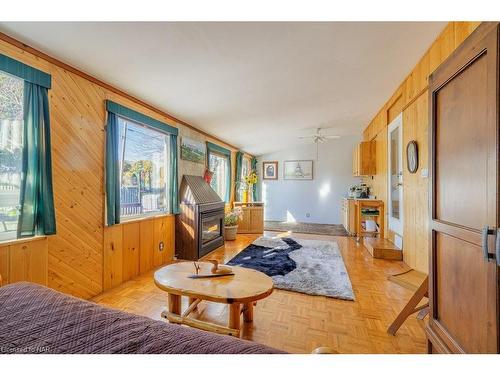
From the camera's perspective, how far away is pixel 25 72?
1838 mm

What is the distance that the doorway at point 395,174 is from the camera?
3.63 metres

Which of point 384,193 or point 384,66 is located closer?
point 384,66

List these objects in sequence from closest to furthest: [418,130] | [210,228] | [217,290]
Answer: [217,290] → [418,130] → [210,228]

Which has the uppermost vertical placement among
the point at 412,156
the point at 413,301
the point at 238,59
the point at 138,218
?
the point at 238,59

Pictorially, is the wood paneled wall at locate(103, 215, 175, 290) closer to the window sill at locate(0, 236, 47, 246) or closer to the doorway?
the window sill at locate(0, 236, 47, 246)

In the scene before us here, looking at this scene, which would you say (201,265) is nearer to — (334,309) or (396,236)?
(334,309)


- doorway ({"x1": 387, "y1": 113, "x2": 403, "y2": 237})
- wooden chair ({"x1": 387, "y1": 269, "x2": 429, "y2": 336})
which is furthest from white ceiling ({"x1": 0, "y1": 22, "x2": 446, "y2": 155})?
wooden chair ({"x1": 387, "y1": 269, "x2": 429, "y2": 336})

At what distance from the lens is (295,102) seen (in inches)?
147

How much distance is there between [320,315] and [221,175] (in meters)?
4.32

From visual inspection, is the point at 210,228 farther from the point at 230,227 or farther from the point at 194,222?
the point at 230,227

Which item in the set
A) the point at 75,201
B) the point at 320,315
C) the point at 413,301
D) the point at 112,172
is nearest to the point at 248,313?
the point at 320,315

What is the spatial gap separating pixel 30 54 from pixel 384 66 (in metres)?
3.57

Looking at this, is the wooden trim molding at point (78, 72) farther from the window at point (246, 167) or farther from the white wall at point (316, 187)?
the white wall at point (316, 187)
